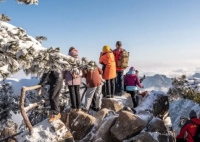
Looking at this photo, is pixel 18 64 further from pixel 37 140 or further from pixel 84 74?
pixel 84 74

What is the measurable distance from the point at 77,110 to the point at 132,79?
3.60 m

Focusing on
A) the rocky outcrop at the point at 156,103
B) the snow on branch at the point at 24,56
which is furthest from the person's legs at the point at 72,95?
the rocky outcrop at the point at 156,103

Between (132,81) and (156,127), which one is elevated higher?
(132,81)

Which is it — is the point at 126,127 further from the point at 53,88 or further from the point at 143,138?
the point at 53,88

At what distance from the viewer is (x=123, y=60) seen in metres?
9.55

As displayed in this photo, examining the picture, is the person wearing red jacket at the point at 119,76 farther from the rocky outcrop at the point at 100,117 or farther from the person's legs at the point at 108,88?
the rocky outcrop at the point at 100,117

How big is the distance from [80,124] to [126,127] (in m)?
1.69

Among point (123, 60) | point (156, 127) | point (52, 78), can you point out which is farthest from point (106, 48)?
point (156, 127)

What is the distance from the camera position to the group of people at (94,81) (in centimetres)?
570

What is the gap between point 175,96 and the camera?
1336cm

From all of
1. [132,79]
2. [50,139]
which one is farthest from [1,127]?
[132,79]

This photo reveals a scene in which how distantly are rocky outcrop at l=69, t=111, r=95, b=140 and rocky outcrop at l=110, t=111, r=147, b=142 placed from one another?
882 millimetres

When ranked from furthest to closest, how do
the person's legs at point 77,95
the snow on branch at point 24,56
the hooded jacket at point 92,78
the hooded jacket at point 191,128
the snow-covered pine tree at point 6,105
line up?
the snow-covered pine tree at point 6,105 < the hooded jacket at point 92,78 < the person's legs at point 77,95 < the hooded jacket at point 191,128 < the snow on branch at point 24,56

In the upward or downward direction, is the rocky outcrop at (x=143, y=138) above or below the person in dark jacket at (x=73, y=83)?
below
